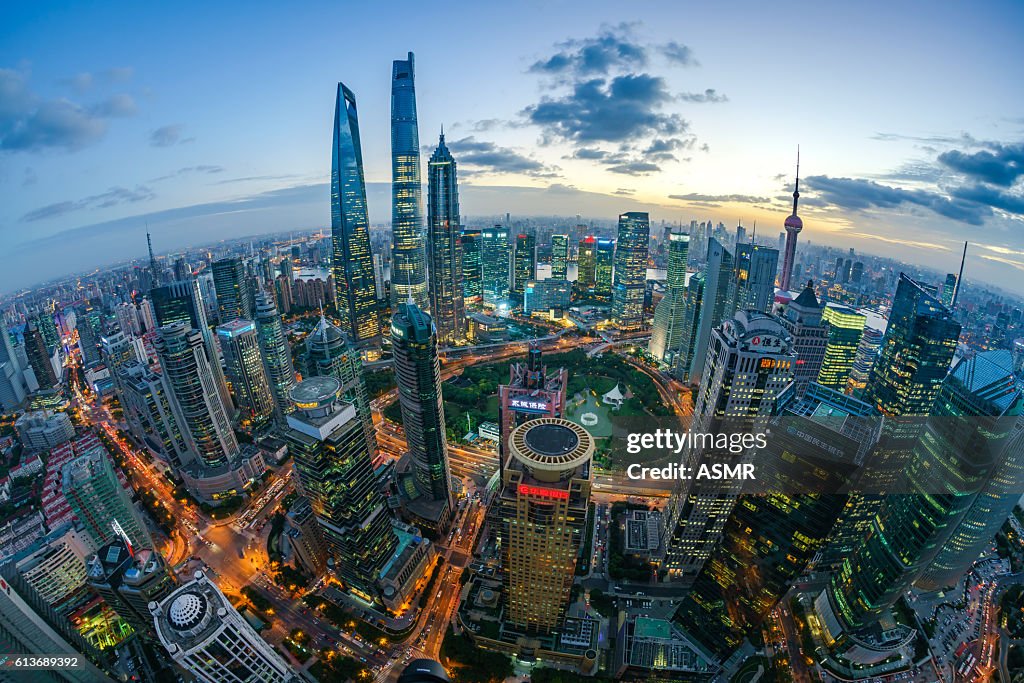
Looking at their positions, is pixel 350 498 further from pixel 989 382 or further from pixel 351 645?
pixel 989 382

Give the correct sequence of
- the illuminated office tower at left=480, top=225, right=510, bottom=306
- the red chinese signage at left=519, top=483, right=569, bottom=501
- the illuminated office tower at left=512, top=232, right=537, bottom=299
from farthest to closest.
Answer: the illuminated office tower at left=512, top=232, right=537, bottom=299 → the illuminated office tower at left=480, top=225, right=510, bottom=306 → the red chinese signage at left=519, top=483, right=569, bottom=501

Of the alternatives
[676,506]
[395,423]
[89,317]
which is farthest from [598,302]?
[89,317]

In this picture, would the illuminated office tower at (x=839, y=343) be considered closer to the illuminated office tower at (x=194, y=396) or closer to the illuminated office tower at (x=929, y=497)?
the illuminated office tower at (x=929, y=497)

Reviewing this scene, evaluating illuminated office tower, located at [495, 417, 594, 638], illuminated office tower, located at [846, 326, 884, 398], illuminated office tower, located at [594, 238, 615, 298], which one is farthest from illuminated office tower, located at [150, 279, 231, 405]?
illuminated office tower, located at [846, 326, 884, 398]

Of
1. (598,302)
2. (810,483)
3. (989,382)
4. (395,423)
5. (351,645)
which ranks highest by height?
(989,382)

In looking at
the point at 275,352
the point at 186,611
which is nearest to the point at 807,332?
the point at 186,611

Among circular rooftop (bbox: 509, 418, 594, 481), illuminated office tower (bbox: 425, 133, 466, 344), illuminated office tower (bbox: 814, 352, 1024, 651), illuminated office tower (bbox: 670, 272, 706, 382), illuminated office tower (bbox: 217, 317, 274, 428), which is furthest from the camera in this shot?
illuminated office tower (bbox: 425, 133, 466, 344)

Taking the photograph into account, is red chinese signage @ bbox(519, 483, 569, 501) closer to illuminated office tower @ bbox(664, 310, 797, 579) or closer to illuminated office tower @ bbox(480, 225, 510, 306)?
illuminated office tower @ bbox(664, 310, 797, 579)

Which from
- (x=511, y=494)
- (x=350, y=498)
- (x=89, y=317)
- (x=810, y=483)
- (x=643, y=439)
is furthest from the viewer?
(x=89, y=317)
